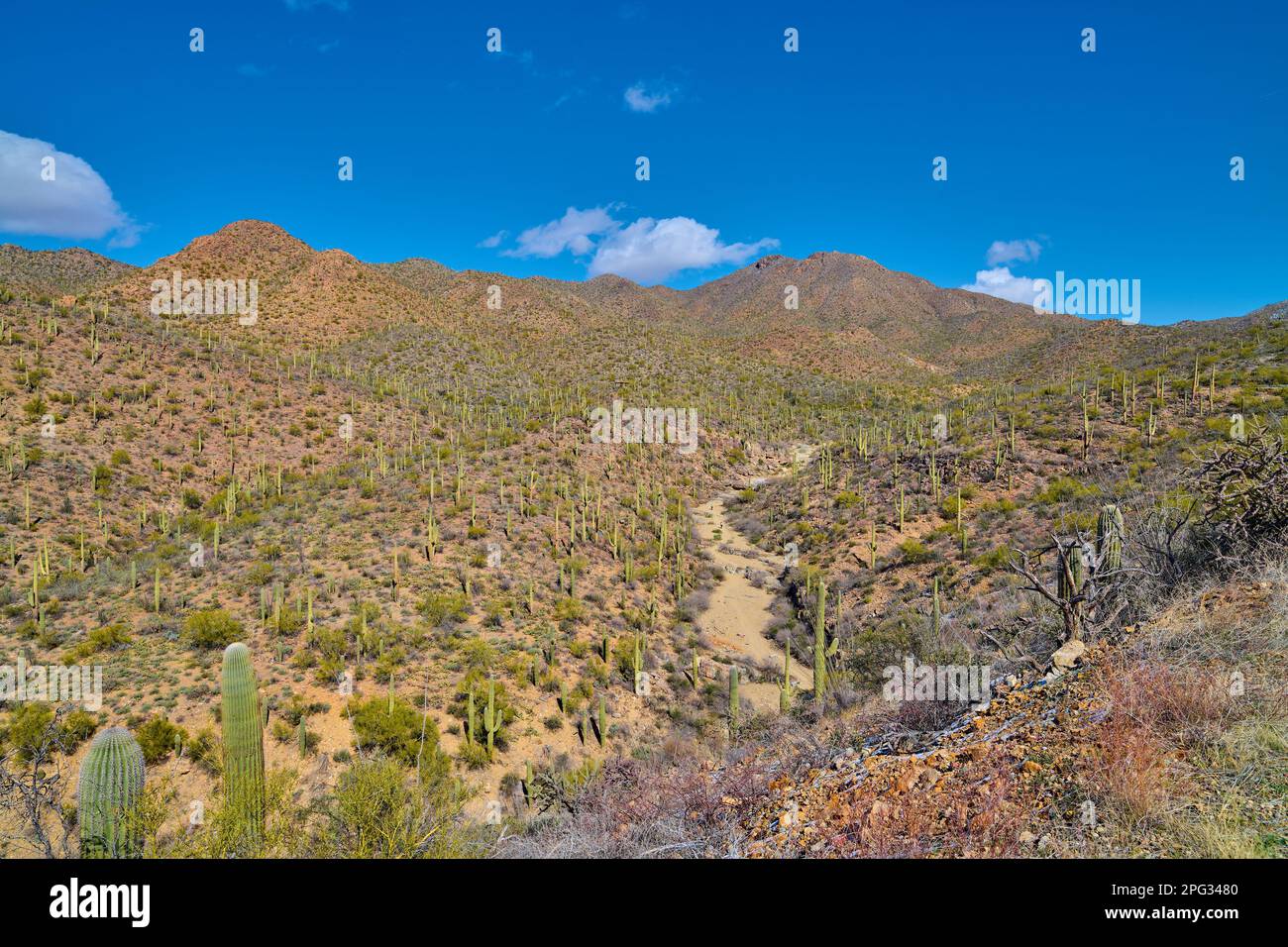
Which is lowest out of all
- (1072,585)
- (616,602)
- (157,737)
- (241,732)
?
(157,737)

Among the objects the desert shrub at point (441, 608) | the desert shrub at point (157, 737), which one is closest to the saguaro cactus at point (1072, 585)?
the desert shrub at point (441, 608)

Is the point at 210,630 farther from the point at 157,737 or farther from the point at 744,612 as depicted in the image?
the point at 744,612

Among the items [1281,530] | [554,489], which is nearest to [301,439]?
[554,489]

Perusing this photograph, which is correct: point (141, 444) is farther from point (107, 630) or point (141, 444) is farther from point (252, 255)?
point (252, 255)

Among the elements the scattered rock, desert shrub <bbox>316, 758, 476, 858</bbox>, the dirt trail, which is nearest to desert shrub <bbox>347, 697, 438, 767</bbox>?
desert shrub <bbox>316, 758, 476, 858</bbox>

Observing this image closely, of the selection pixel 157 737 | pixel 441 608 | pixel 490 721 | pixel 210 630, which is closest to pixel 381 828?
pixel 490 721

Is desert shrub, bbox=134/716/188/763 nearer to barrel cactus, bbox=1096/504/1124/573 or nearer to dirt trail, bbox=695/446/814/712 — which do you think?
dirt trail, bbox=695/446/814/712
